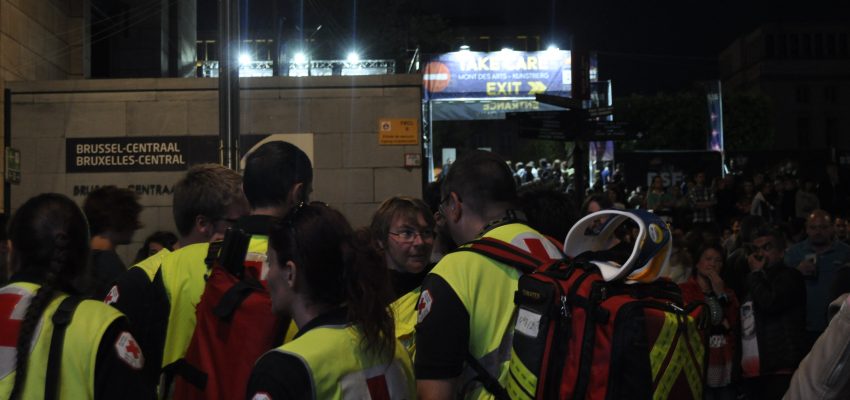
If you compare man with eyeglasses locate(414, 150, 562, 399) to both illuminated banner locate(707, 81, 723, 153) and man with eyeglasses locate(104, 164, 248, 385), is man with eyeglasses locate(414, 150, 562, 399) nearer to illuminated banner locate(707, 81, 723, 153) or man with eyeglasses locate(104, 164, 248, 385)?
man with eyeglasses locate(104, 164, 248, 385)

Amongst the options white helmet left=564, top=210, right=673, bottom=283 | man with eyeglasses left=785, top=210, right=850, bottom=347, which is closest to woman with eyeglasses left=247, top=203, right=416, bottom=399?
white helmet left=564, top=210, right=673, bottom=283

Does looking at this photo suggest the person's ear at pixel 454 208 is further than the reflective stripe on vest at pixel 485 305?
Yes

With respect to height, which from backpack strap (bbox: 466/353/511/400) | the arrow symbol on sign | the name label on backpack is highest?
the arrow symbol on sign

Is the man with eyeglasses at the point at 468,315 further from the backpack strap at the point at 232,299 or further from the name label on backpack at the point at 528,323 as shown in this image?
the backpack strap at the point at 232,299

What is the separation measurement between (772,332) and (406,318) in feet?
14.4

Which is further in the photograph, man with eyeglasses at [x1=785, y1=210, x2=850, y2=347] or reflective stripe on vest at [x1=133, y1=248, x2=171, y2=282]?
man with eyeglasses at [x1=785, y1=210, x2=850, y2=347]

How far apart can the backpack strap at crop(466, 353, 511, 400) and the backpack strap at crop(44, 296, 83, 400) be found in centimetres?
137

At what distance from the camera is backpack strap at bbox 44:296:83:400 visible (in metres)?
→ 2.82

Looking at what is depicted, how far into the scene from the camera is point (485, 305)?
133 inches

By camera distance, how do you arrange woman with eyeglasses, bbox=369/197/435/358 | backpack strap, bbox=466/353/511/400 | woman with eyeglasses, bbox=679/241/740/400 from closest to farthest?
backpack strap, bbox=466/353/511/400
woman with eyeglasses, bbox=369/197/435/358
woman with eyeglasses, bbox=679/241/740/400

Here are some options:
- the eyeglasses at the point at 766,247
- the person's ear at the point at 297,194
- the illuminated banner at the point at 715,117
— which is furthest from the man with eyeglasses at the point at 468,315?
the illuminated banner at the point at 715,117

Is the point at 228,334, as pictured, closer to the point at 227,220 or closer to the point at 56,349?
the point at 56,349

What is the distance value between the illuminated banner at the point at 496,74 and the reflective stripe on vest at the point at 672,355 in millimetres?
35099

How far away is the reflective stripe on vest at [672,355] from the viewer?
2.94m
